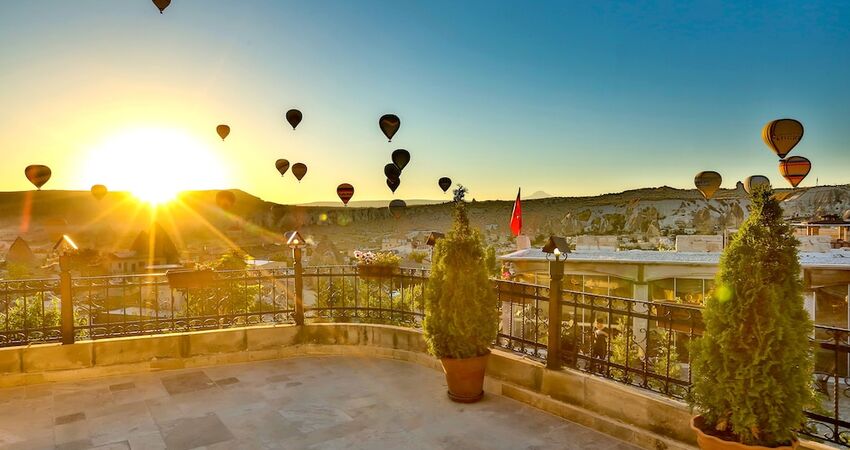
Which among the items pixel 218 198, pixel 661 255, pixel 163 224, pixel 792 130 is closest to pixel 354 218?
pixel 163 224

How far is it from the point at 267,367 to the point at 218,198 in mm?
27950

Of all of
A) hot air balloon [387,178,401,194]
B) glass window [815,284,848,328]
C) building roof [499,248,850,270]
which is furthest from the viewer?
hot air balloon [387,178,401,194]

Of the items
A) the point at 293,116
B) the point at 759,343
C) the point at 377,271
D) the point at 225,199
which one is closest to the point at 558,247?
the point at 759,343

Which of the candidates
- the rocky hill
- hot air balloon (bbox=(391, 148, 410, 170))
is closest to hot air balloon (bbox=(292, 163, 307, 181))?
hot air balloon (bbox=(391, 148, 410, 170))

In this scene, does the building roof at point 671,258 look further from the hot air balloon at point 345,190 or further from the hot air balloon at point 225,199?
the hot air balloon at point 225,199

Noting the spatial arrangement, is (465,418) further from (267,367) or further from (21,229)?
(21,229)

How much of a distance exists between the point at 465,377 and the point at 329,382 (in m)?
2.15

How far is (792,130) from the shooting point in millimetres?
14383

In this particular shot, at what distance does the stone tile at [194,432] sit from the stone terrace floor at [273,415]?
1 cm

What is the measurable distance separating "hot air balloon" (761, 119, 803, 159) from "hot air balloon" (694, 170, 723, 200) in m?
6.67

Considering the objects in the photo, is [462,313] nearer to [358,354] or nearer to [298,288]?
[358,354]

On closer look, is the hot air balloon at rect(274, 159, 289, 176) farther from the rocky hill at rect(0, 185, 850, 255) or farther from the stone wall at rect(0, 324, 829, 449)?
the rocky hill at rect(0, 185, 850, 255)

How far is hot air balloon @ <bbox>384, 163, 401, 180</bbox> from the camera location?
947 inches

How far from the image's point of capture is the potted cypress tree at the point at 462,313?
5969mm
